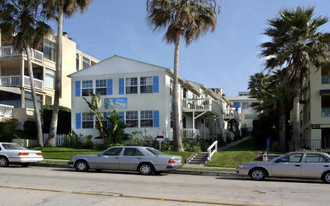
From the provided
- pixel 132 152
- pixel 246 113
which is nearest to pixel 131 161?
pixel 132 152

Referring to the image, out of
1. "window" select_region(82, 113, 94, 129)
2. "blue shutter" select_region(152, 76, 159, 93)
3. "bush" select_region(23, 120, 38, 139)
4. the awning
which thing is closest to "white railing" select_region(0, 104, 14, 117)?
"bush" select_region(23, 120, 38, 139)

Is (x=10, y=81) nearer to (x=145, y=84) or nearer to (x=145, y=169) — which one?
(x=145, y=84)

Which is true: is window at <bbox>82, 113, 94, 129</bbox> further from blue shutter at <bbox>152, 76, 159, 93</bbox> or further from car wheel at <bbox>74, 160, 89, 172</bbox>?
car wheel at <bbox>74, 160, 89, 172</bbox>

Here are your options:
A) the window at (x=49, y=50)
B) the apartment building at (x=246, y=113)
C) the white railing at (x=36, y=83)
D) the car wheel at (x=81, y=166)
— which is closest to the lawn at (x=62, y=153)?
the car wheel at (x=81, y=166)

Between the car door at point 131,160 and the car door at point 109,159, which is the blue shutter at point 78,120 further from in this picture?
the car door at point 131,160

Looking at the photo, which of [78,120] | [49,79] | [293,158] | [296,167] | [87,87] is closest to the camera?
[296,167]

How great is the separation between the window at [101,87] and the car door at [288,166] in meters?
16.0

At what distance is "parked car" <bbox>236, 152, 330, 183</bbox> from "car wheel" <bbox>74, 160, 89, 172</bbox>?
7.09 metres

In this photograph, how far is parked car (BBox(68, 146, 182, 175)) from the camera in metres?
15.4

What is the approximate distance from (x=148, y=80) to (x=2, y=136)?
11838mm

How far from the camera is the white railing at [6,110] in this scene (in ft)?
97.1

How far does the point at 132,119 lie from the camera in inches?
1034

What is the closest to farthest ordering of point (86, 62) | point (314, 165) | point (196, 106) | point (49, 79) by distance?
1. point (314, 165)
2. point (196, 106)
3. point (49, 79)
4. point (86, 62)

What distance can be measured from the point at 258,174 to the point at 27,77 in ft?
80.7
